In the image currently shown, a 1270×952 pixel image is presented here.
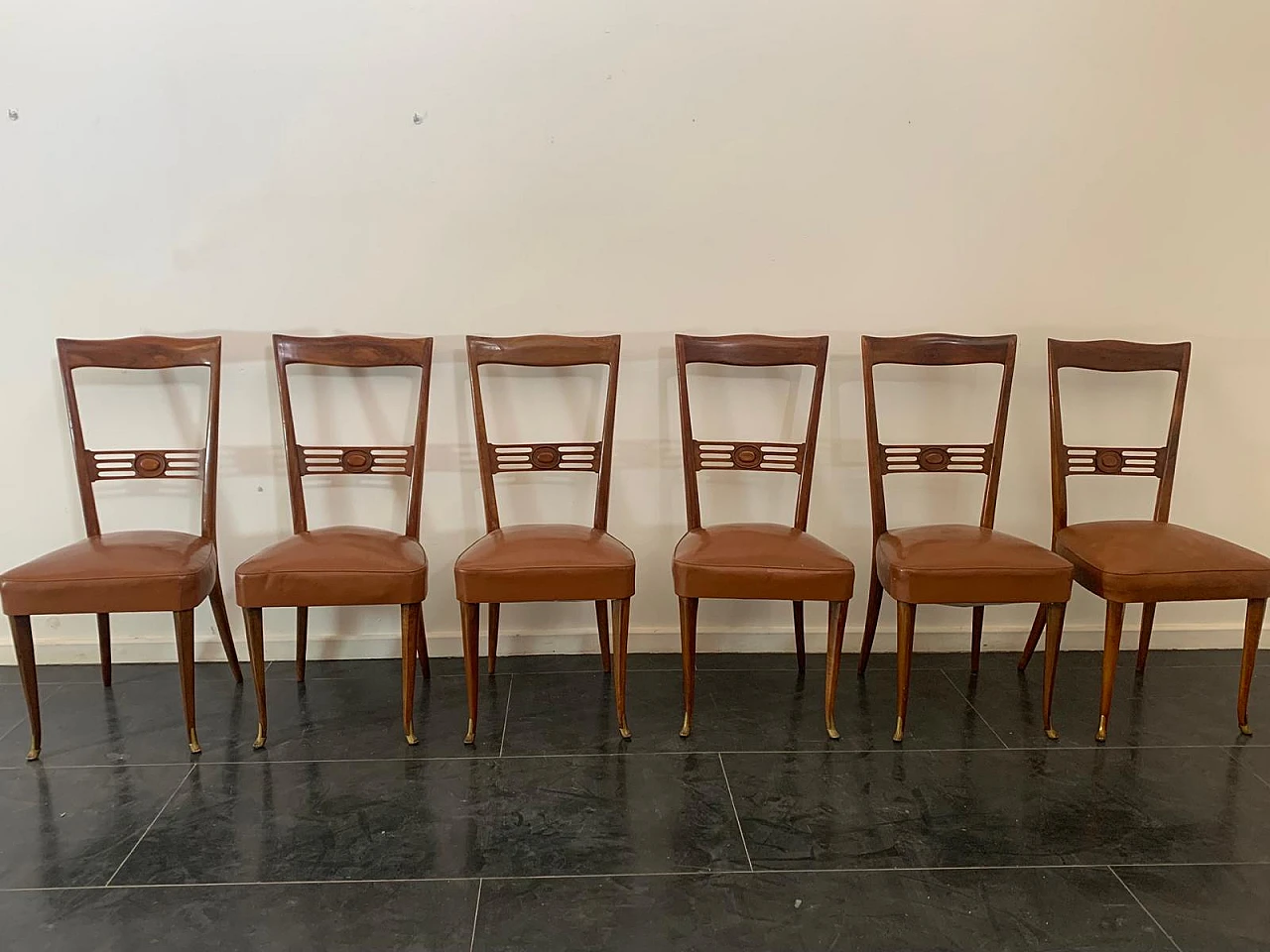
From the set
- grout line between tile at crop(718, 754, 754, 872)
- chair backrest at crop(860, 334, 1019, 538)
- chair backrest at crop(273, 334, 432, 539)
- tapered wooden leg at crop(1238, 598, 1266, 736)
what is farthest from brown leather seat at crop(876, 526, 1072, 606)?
chair backrest at crop(273, 334, 432, 539)

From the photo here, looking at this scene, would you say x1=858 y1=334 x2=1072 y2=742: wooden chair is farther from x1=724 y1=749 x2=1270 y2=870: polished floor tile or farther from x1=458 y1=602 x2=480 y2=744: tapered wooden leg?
x1=458 y1=602 x2=480 y2=744: tapered wooden leg

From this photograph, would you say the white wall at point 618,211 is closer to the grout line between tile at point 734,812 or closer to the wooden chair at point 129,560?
the wooden chair at point 129,560

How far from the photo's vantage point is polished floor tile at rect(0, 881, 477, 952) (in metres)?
1.66

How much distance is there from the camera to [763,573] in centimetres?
237

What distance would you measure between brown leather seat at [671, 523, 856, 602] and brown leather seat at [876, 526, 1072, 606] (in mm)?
162

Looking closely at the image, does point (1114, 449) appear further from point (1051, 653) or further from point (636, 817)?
point (636, 817)

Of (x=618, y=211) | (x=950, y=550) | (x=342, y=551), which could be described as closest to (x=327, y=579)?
(x=342, y=551)

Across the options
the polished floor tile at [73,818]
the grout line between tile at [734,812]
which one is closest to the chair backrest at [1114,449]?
the grout line between tile at [734,812]

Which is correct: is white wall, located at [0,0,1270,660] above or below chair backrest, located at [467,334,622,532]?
above

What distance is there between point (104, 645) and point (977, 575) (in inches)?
104

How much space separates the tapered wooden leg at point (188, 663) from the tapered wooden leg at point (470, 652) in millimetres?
712

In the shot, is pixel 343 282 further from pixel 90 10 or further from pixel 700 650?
pixel 700 650

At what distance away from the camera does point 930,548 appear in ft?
8.04

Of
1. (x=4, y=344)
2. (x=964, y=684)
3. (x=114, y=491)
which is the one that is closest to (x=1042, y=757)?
(x=964, y=684)
